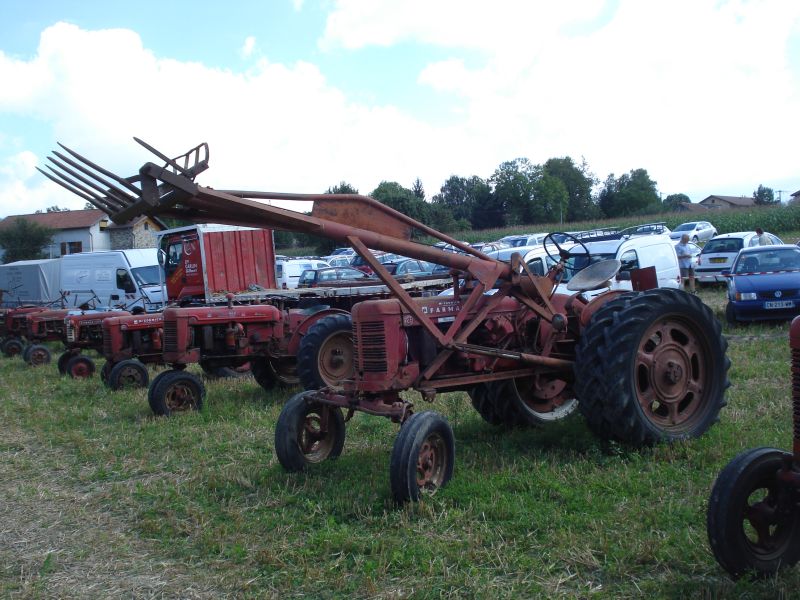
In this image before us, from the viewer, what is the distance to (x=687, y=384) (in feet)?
20.7

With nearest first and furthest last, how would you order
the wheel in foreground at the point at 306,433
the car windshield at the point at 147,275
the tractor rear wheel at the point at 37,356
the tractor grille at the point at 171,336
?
the wheel in foreground at the point at 306,433 < the tractor grille at the point at 171,336 < the tractor rear wheel at the point at 37,356 < the car windshield at the point at 147,275

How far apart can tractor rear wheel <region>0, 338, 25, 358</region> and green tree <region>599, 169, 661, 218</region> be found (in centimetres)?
6707

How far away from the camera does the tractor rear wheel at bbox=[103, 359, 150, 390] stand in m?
11.6

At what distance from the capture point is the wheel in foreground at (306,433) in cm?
612

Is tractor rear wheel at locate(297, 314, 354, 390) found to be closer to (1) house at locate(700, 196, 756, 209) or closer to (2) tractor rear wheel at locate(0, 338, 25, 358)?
(2) tractor rear wheel at locate(0, 338, 25, 358)

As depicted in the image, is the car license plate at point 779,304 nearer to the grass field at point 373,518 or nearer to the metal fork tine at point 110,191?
the grass field at point 373,518

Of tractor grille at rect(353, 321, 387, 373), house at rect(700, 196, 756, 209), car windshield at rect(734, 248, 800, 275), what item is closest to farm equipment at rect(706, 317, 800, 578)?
tractor grille at rect(353, 321, 387, 373)

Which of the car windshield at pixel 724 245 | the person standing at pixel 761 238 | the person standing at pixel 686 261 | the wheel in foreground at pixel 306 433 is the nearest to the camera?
the wheel in foreground at pixel 306 433

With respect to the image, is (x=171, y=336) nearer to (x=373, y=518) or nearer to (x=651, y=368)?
(x=373, y=518)

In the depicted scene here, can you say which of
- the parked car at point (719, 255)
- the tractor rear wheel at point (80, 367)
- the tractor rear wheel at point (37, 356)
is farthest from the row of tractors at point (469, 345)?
the parked car at point (719, 255)

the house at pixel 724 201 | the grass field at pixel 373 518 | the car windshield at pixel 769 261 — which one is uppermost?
the house at pixel 724 201

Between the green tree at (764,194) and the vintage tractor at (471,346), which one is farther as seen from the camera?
the green tree at (764,194)

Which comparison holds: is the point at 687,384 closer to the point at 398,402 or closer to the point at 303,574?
the point at 398,402

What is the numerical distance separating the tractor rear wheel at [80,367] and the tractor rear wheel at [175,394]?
5.37 meters
